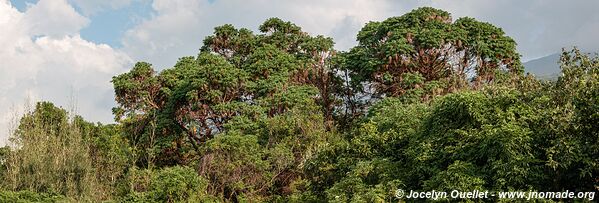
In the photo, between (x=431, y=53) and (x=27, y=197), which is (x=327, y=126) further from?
(x=27, y=197)

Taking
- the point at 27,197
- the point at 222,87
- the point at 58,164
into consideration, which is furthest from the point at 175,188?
the point at 222,87

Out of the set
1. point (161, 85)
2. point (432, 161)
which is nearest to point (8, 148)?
point (161, 85)

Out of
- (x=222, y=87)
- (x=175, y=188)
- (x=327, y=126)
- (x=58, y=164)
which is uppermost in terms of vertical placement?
(x=222, y=87)

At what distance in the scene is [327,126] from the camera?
1664cm

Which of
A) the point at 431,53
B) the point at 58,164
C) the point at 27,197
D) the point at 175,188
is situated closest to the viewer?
the point at 175,188

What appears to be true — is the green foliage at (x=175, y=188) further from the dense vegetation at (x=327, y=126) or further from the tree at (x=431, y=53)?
the tree at (x=431, y=53)

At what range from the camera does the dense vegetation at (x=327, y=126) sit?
7.70m

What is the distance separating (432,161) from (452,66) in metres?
8.09

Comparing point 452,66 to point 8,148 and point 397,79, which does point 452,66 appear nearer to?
point 397,79

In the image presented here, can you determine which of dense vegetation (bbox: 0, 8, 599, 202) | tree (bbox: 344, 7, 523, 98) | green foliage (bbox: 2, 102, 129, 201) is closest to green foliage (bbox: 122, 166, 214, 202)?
dense vegetation (bbox: 0, 8, 599, 202)

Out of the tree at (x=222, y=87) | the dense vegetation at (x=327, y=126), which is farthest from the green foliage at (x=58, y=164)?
the tree at (x=222, y=87)

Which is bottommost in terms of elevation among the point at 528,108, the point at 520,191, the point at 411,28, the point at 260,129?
the point at 520,191

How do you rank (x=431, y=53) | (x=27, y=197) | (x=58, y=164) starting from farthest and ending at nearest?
(x=431, y=53) → (x=58, y=164) → (x=27, y=197)

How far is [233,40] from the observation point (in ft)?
64.2
